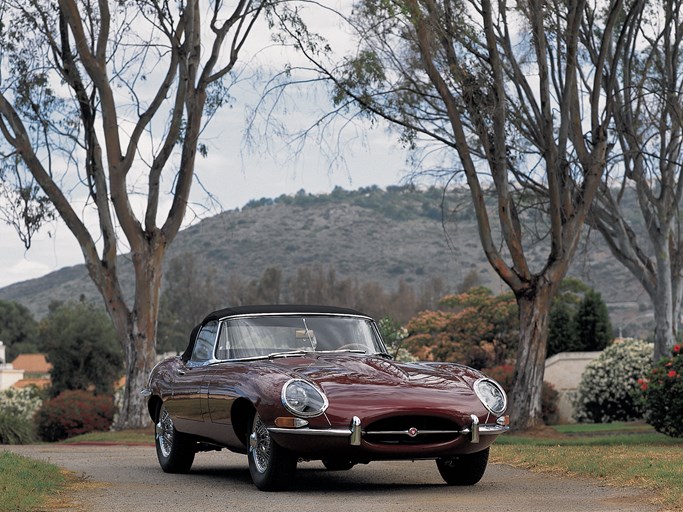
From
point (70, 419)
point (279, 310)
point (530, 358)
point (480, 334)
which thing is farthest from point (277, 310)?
point (480, 334)

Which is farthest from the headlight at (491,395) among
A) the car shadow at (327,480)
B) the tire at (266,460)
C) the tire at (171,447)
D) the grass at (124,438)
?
the grass at (124,438)

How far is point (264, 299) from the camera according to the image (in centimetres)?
9006

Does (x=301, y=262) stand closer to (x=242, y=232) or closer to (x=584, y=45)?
(x=242, y=232)

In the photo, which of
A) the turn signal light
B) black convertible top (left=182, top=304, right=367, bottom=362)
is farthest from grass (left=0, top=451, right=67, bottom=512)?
black convertible top (left=182, top=304, right=367, bottom=362)

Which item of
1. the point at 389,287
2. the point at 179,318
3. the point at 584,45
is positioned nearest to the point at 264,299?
the point at 179,318

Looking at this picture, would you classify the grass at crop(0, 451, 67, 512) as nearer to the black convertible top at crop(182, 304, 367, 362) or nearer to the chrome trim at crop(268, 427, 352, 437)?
the chrome trim at crop(268, 427, 352, 437)

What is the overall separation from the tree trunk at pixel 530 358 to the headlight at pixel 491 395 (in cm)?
1083

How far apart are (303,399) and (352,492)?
99cm

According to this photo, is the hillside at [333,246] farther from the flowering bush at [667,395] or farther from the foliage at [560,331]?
the flowering bush at [667,395]

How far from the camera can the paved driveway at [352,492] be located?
331 inches

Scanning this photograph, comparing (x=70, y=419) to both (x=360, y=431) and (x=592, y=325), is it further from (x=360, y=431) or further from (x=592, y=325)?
(x=360, y=431)

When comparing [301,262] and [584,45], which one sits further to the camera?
[301,262]

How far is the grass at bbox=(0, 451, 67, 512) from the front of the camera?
27.6 feet

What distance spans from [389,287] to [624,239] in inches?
3905
